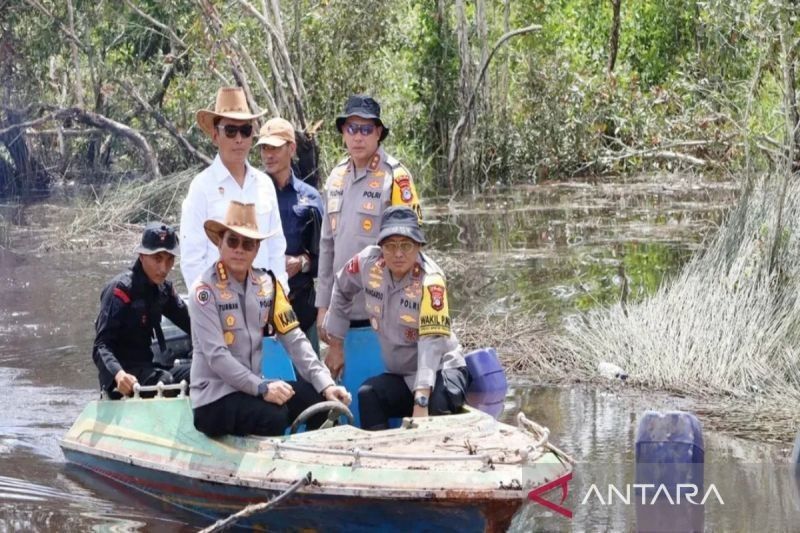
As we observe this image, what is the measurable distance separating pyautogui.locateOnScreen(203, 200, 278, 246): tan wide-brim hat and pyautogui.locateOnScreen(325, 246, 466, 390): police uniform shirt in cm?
76

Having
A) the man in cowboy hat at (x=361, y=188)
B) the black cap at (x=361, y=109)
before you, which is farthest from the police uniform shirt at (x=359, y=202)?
the black cap at (x=361, y=109)

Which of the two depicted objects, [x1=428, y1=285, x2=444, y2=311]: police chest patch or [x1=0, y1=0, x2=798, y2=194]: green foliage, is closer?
[x1=428, y1=285, x2=444, y2=311]: police chest patch

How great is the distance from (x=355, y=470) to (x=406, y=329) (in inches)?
40.9

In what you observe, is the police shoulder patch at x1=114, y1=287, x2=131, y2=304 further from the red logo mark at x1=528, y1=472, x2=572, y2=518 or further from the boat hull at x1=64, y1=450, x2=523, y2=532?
the red logo mark at x1=528, y1=472, x2=572, y2=518

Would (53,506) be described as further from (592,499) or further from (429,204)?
(429,204)

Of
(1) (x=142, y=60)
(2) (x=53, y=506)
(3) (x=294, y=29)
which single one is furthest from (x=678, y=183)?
(2) (x=53, y=506)

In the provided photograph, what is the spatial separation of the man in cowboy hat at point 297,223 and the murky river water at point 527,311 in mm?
1515

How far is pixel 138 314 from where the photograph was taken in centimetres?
730

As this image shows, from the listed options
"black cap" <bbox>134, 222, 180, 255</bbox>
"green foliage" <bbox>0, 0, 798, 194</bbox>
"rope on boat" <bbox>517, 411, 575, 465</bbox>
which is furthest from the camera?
"green foliage" <bbox>0, 0, 798, 194</bbox>

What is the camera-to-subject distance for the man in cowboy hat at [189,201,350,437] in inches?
251

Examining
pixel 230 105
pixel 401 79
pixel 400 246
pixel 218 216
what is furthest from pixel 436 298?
pixel 401 79

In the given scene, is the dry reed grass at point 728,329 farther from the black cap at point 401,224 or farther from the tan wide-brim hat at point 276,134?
the tan wide-brim hat at point 276,134

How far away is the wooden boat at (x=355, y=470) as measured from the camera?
5.84 metres

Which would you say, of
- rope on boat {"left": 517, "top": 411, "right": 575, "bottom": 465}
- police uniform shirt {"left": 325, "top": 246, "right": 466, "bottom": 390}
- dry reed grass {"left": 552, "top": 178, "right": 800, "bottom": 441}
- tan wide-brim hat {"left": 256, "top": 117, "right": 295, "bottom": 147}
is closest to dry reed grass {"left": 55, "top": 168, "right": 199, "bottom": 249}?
dry reed grass {"left": 552, "top": 178, "right": 800, "bottom": 441}
